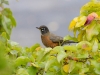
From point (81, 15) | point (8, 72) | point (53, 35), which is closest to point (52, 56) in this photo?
point (81, 15)

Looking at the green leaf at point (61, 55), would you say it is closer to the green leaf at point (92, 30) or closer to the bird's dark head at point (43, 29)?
the green leaf at point (92, 30)

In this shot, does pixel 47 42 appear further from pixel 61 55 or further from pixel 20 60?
pixel 61 55

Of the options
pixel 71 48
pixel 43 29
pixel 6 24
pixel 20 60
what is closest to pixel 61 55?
pixel 71 48

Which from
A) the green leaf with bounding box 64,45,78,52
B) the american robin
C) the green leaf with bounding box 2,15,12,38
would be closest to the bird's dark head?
the american robin

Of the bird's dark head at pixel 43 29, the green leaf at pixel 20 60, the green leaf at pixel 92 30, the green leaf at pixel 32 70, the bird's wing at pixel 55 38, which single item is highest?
the green leaf at pixel 92 30

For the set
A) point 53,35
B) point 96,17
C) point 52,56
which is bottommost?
point 53,35

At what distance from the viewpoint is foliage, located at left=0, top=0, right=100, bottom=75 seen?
1253 mm

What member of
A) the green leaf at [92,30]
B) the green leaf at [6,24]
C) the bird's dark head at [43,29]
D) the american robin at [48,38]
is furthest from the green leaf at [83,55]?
the bird's dark head at [43,29]

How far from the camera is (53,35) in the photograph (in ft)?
15.6

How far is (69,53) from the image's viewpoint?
4.19ft

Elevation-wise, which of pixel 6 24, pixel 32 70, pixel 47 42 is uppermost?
pixel 6 24

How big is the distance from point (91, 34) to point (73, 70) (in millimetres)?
262

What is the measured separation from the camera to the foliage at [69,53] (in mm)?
1253

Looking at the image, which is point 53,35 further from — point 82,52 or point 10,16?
point 82,52
